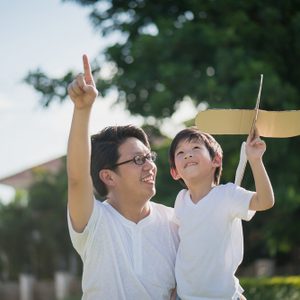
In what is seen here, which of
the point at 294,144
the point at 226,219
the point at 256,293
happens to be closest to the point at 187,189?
the point at 226,219

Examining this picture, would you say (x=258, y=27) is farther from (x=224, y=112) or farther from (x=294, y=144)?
(x=224, y=112)

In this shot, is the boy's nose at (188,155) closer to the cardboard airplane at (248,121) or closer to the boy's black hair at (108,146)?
the cardboard airplane at (248,121)

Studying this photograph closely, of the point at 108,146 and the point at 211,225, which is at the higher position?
the point at 108,146

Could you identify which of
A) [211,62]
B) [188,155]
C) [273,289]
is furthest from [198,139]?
[211,62]

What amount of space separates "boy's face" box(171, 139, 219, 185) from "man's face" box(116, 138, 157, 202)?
0.13m

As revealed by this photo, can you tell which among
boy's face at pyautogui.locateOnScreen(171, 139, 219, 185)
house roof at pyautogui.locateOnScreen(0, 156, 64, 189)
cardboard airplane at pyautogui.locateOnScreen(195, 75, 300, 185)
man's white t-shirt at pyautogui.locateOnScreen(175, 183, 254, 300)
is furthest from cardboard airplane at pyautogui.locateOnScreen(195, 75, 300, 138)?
house roof at pyautogui.locateOnScreen(0, 156, 64, 189)

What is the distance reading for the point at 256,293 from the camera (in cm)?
1098

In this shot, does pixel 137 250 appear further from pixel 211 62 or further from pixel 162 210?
pixel 211 62

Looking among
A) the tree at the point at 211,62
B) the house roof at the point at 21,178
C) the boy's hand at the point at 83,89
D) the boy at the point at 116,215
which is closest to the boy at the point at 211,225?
the boy at the point at 116,215

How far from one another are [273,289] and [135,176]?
779 centimetres

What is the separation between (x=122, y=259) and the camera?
10.5 feet

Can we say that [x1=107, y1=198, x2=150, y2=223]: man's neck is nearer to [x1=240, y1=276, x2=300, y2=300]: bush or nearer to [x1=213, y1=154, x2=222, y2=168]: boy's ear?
[x1=213, y1=154, x2=222, y2=168]: boy's ear

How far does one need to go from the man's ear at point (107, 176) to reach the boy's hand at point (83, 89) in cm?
65

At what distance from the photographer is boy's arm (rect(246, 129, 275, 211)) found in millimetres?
3035
